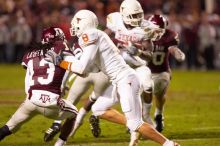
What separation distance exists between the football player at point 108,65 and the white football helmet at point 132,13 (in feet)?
2.28

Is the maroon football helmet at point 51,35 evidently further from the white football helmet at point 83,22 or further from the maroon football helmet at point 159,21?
the maroon football helmet at point 159,21

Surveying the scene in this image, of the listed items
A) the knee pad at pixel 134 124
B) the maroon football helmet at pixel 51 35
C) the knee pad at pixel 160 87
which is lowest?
the knee pad at pixel 160 87

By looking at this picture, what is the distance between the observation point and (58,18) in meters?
20.8

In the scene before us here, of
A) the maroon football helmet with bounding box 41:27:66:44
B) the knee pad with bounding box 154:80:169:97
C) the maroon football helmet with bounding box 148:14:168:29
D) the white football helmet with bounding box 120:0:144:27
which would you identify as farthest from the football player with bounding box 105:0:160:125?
the maroon football helmet with bounding box 41:27:66:44

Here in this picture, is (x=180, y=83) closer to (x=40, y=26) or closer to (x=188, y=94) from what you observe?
(x=188, y=94)

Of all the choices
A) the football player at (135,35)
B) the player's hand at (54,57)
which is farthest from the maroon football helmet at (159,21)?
the player's hand at (54,57)

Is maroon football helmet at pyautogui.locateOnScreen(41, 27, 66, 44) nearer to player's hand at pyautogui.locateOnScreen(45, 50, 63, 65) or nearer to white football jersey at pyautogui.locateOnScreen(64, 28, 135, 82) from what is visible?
player's hand at pyautogui.locateOnScreen(45, 50, 63, 65)

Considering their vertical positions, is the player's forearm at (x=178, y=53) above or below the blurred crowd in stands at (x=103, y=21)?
above

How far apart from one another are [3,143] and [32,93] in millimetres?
1139

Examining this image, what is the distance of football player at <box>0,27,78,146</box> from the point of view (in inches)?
311

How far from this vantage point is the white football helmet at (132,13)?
8469mm

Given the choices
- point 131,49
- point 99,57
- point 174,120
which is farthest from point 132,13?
point 174,120

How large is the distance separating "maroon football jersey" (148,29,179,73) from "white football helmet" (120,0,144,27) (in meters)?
1.58

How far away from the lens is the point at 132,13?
8.48 meters
